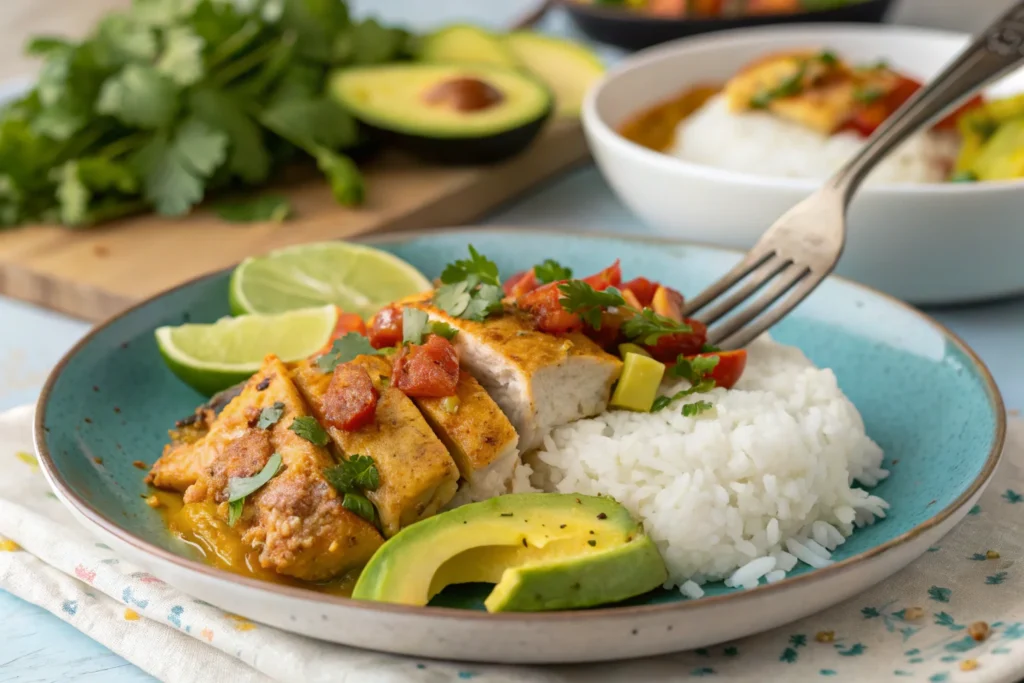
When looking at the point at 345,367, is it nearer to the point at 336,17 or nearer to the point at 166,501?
the point at 166,501

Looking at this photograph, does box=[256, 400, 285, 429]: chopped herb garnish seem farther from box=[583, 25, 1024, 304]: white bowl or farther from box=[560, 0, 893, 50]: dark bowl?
box=[560, 0, 893, 50]: dark bowl

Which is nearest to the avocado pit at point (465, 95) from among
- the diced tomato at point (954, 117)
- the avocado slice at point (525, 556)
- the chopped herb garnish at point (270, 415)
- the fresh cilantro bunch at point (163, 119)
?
the fresh cilantro bunch at point (163, 119)

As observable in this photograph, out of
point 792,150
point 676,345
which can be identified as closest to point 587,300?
point 676,345

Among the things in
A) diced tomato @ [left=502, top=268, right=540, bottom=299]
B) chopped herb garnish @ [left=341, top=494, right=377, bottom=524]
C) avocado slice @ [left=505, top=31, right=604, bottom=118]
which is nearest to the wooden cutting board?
avocado slice @ [left=505, top=31, right=604, bottom=118]

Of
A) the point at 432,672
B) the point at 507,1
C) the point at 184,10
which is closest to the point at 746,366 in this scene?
the point at 432,672

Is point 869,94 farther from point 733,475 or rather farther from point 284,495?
point 284,495
